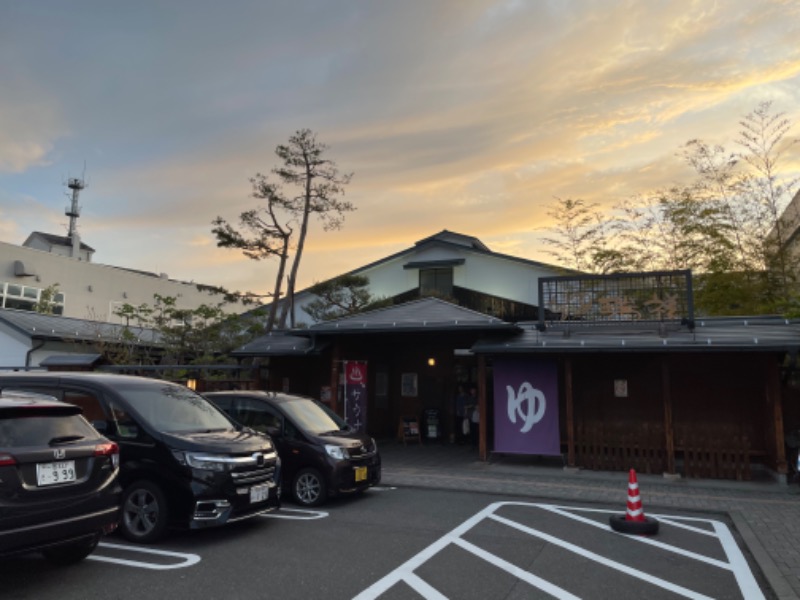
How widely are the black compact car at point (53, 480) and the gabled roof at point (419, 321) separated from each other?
308 inches

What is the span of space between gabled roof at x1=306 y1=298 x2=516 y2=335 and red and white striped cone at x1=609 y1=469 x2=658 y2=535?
5185 millimetres

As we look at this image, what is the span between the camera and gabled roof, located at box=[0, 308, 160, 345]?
19.5m

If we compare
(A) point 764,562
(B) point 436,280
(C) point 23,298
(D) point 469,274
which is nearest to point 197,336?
(B) point 436,280

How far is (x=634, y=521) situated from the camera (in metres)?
6.82

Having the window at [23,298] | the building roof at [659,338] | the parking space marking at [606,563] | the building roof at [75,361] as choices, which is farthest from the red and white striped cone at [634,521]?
the window at [23,298]

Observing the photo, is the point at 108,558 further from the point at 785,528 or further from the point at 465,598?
the point at 785,528

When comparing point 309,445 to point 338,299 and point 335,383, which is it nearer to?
point 335,383

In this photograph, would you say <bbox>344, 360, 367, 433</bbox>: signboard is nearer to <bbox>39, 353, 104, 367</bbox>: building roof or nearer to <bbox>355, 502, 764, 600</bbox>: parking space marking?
<bbox>355, 502, 764, 600</bbox>: parking space marking

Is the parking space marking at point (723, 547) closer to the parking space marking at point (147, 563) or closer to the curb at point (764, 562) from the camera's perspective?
the curb at point (764, 562)

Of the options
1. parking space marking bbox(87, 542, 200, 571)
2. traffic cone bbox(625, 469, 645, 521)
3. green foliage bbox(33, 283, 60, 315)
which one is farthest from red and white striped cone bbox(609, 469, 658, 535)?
green foliage bbox(33, 283, 60, 315)

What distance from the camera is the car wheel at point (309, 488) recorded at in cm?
788

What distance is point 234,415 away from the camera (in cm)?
882

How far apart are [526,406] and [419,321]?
9.98 ft

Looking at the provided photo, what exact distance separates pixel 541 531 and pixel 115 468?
16.3ft
